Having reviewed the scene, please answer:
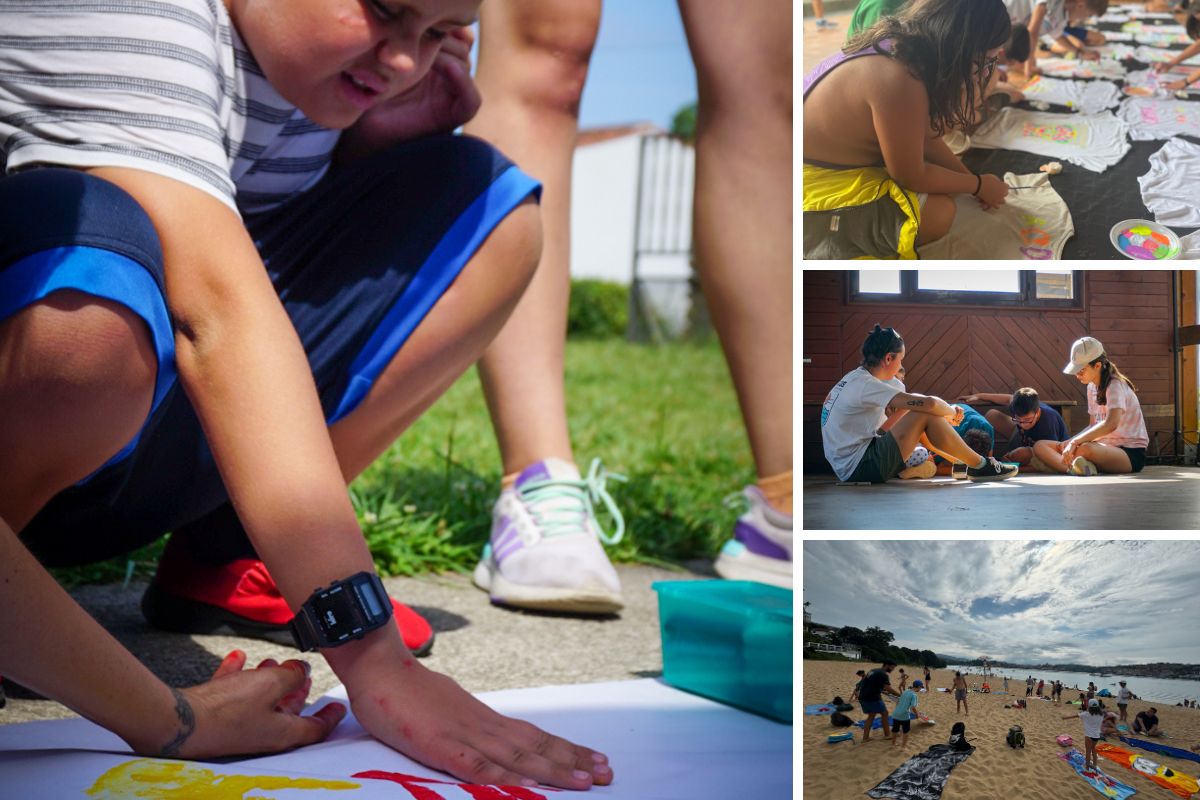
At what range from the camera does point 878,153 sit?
891 millimetres

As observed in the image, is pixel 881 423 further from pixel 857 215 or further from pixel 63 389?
pixel 63 389

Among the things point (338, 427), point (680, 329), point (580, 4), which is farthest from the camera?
point (680, 329)

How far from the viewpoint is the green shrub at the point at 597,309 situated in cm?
994

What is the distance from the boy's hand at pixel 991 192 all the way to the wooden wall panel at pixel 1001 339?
0.27 ft

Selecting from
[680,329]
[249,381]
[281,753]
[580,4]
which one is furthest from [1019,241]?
[680,329]

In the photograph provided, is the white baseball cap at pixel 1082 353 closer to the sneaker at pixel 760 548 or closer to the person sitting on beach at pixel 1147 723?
the person sitting on beach at pixel 1147 723

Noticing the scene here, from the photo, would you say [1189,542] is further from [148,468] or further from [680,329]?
[680,329]

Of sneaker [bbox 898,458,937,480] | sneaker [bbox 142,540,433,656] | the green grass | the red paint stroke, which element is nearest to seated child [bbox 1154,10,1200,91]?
sneaker [bbox 898,458,937,480]

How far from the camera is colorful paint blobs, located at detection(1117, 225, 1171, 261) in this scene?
0.88 metres

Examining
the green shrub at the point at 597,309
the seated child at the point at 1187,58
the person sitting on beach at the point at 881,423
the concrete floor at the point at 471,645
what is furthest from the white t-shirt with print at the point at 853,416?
the green shrub at the point at 597,309

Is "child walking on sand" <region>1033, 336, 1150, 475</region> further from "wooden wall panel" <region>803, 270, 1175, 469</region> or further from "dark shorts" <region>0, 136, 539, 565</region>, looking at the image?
"dark shorts" <region>0, 136, 539, 565</region>

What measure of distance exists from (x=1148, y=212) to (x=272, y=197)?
0.98 metres

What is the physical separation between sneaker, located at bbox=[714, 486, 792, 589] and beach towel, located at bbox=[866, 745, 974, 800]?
103cm

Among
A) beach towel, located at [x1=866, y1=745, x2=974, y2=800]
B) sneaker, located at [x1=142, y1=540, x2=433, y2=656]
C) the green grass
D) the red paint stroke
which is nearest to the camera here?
beach towel, located at [x1=866, y1=745, x2=974, y2=800]
